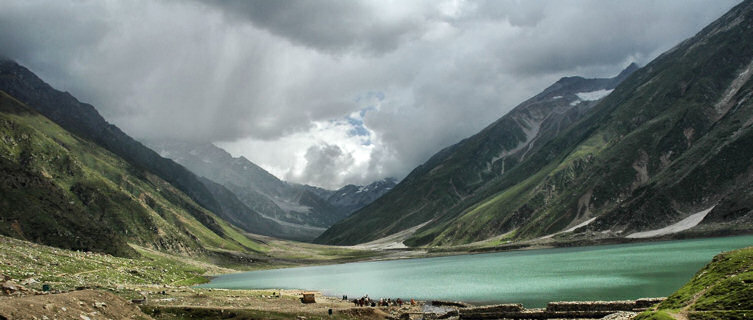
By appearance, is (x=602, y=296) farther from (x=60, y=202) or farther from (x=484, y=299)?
(x=60, y=202)

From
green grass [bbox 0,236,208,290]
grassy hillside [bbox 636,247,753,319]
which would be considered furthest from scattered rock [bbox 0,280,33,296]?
grassy hillside [bbox 636,247,753,319]

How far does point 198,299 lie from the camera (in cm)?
5425

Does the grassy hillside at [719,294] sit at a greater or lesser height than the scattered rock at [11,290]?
greater

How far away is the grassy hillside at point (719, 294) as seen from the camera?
20.1 meters

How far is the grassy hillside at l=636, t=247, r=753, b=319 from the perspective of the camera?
20094mm

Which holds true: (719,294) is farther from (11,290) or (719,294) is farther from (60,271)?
(60,271)

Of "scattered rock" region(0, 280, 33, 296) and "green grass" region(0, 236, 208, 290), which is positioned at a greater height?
"scattered rock" region(0, 280, 33, 296)

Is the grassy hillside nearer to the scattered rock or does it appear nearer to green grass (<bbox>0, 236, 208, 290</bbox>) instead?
the scattered rock

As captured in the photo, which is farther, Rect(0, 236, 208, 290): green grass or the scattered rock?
Rect(0, 236, 208, 290): green grass

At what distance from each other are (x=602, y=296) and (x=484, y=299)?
1612 cm

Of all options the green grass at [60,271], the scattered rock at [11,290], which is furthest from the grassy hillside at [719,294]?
the green grass at [60,271]

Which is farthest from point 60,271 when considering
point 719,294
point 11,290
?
point 719,294

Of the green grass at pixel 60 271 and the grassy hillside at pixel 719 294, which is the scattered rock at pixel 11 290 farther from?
the grassy hillside at pixel 719 294

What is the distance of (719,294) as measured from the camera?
71.6 feet
